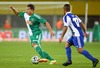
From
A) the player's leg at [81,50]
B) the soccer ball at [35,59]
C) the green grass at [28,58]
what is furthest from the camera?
the soccer ball at [35,59]

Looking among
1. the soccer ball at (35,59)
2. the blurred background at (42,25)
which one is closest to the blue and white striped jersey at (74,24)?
the soccer ball at (35,59)

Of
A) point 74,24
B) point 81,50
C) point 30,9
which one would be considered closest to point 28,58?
point 30,9

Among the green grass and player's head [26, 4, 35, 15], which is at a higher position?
player's head [26, 4, 35, 15]

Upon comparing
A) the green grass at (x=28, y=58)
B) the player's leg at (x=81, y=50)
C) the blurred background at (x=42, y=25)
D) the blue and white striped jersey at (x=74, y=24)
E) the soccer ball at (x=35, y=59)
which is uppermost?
the blue and white striped jersey at (x=74, y=24)

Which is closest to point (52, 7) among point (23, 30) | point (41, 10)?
point (41, 10)

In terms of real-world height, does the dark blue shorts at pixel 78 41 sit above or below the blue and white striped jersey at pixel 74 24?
below

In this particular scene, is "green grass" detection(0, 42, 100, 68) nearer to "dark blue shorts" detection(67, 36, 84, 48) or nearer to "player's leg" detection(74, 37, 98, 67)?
"player's leg" detection(74, 37, 98, 67)

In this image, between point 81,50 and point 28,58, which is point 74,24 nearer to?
point 81,50

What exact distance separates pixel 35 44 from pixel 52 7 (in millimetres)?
23633

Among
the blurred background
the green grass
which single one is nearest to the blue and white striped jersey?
the green grass

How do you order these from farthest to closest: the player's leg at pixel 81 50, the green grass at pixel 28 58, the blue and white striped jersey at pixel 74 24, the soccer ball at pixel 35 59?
the soccer ball at pixel 35 59 < the green grass at pixel 28 58 < the blue and white striped jersey at pixel 74 24 < the player's leg at pixel 81 50

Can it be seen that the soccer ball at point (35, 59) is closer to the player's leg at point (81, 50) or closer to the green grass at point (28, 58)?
the green grass at point (28, 58)

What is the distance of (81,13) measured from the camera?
136ft

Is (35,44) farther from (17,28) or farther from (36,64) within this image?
(17,28)
